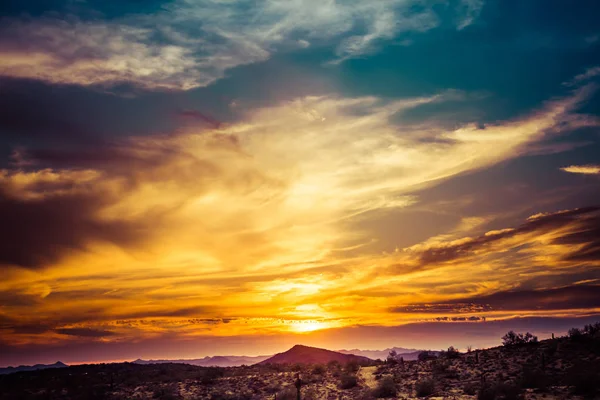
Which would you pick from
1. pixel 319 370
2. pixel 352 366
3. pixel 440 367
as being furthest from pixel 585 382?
pixel 319 370

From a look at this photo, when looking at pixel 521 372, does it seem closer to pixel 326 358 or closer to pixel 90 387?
pixel 90 387

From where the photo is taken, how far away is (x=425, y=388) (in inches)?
1686

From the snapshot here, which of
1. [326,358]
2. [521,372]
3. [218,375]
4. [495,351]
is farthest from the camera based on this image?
[326,358]

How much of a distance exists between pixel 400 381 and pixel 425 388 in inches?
243

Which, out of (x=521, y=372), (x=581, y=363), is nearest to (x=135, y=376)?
(x=521, y=372)

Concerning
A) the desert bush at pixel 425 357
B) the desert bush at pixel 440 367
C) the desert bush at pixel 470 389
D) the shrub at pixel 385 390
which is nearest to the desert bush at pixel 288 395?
the shrub at pixel 385 390

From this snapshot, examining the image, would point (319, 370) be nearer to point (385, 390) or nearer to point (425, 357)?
point (425, 357)

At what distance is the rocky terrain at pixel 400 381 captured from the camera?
130 ft

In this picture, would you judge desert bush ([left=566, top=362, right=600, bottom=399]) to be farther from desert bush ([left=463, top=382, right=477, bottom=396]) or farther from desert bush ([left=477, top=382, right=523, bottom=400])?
desert bush ([left=463, top=382, right=477, bottom=396])

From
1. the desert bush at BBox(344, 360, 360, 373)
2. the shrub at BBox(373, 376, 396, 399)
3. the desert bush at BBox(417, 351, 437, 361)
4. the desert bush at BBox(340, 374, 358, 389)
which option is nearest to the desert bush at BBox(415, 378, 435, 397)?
the shrub at BBox(373, 376, 396, 399)

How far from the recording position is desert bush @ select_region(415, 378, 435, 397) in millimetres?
42469

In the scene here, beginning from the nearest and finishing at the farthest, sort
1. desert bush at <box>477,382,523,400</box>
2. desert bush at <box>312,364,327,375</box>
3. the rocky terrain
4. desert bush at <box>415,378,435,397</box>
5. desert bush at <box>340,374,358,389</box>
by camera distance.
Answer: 1. desert bush at <box>477,382,523,400</box>
2. the rocky terrain
3. desert bush at <box>415,378,435,397</box>
4. desert bush at <box>340,374,358,389</box>
5. desert bush at <box>312,364,327,375</box>

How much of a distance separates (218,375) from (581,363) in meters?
42.4

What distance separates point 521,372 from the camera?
4466cm
